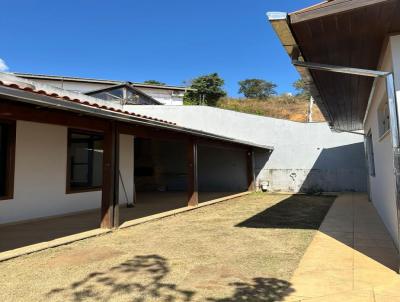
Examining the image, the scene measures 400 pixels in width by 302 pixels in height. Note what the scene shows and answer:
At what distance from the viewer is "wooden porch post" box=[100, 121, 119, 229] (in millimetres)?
6840

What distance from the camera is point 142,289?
3643 mm

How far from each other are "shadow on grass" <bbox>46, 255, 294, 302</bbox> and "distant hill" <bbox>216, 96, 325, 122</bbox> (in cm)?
3726

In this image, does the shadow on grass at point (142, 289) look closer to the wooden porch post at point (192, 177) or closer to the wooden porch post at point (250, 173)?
the wooden porch post at point (192, 177)

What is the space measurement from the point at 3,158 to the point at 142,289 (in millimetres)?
5309

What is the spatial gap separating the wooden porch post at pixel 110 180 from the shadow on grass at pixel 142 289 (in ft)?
8.74

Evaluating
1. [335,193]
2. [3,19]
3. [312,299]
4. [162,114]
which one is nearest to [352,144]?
[335,193]

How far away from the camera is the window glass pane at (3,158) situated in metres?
7.27

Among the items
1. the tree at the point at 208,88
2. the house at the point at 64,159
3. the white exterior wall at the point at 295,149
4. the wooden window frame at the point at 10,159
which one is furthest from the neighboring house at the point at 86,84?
the wooden window frame at the point at 10,159

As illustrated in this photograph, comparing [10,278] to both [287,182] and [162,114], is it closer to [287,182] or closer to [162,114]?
[287,182]

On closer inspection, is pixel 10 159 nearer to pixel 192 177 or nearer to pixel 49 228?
pixel 49 228

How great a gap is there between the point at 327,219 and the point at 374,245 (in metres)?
2.86

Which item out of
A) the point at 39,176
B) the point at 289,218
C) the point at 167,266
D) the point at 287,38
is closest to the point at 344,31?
the point at 287,38

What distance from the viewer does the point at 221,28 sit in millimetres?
21875

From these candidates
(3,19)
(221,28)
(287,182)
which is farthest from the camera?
(221,28)
